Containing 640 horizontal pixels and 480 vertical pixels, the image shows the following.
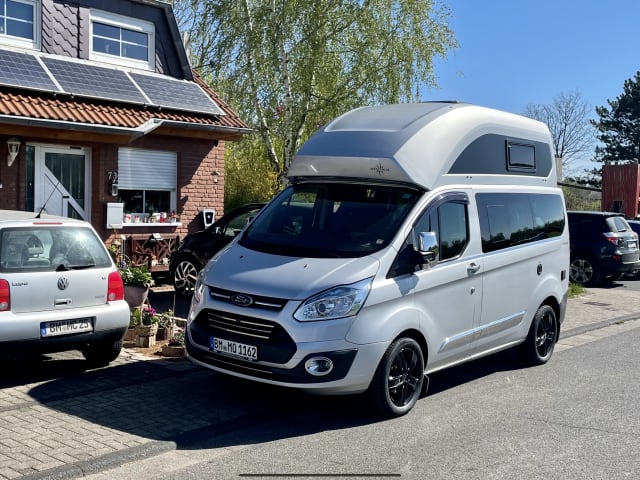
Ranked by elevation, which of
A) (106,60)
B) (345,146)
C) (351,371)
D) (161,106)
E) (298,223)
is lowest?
(351,371)

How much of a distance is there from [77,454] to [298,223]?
9.87 ft

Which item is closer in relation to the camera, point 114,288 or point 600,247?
point 114,288

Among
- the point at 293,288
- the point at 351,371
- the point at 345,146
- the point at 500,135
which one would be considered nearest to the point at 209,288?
the point at 293,288

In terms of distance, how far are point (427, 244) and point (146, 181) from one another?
30.5 ft

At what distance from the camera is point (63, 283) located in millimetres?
7410

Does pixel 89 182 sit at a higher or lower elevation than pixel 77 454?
higher

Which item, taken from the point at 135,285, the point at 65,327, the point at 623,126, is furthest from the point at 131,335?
the point at 623,126

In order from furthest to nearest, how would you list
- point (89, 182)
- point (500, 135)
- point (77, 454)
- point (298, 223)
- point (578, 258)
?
point (578, 258)
point (89, 182)
point (500, 135)
point (298, 223)
point (77, 454)

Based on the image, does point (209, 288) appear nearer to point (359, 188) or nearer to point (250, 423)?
point (250, 423)

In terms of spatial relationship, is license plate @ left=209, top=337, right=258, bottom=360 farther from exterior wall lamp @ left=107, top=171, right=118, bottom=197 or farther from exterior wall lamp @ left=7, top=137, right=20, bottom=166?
exterior wall lamp @ left=107, top=171, right=118, bottom=197

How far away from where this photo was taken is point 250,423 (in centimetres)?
662

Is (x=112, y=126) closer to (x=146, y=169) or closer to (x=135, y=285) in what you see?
(x=146, y=169)

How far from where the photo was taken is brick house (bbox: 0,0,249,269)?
42.4 ft

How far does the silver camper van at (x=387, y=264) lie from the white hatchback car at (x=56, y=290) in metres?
1.14
